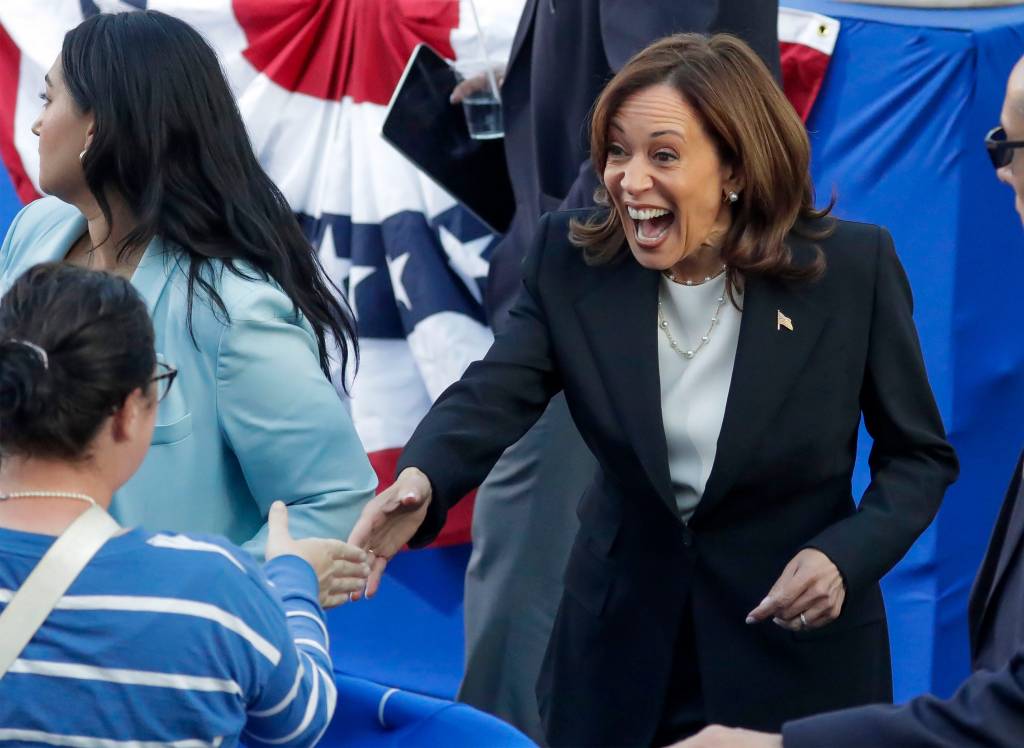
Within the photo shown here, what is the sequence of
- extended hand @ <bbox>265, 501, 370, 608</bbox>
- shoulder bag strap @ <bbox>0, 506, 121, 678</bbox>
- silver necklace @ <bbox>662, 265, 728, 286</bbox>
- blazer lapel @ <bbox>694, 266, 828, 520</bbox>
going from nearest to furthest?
shoulder bag strap @ <bbox>0, 506, 121, 678</bbox> → extended hand @ <bbox>265, 501, 370, 608</bbox> → blazer lapel @ <bbox>694, 266, 828, 520</bbox> → silver necklace @ <bbox>662, 265, 728, 286</bbox>

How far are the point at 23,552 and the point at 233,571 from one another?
213 millimetres

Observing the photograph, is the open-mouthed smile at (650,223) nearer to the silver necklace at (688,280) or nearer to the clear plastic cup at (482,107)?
the silver necklace at (688,280)

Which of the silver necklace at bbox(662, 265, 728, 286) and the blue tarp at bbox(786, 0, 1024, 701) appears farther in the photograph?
the blue tarp at bbox(786, 0, 1024, 701)

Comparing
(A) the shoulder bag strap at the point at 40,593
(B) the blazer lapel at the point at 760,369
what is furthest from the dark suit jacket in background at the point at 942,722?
(A) the shoulder bag strap at the point at 40,593

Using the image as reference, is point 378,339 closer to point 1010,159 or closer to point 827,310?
point 827,310

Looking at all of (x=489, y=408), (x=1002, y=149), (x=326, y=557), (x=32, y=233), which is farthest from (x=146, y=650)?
(x=1002, y=149)

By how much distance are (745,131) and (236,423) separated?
876 millimetres

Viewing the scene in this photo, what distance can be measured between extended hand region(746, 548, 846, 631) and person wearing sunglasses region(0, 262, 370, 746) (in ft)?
2.47

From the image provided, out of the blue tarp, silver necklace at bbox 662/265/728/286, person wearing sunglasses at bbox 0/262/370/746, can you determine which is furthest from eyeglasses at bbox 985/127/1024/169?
the blue tarp

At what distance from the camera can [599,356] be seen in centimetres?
233

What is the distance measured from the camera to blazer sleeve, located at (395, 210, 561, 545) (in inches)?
86.7

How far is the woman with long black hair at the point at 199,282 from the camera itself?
213 cm

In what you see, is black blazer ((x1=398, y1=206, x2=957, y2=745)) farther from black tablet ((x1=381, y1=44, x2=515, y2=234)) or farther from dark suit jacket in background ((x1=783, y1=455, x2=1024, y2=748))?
black tablet ((x1=381, y1=44, x2=515, y2=234))

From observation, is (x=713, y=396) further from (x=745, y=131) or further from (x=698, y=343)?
(x=745, y=131)
